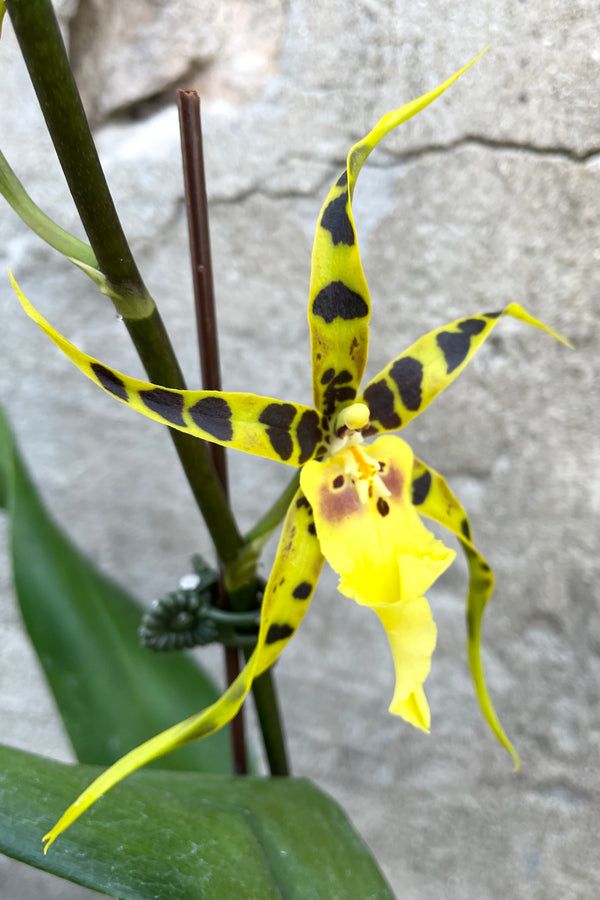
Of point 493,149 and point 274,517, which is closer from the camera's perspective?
point 274,517

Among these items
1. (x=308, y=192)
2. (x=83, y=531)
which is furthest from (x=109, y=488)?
(x=308, y=192)

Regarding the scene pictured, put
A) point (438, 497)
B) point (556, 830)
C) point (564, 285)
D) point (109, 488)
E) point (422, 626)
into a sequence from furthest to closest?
1. point (109, 488)
2. point (556, 830)
3. point (564, 285)
4. point (438, 497)
5. point (422, 626)

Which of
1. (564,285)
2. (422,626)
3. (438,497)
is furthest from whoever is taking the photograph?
(564,285)

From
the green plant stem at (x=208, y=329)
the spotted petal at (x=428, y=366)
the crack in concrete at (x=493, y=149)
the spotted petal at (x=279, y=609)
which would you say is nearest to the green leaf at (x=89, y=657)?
the green plant stem at (x=208, y=329)

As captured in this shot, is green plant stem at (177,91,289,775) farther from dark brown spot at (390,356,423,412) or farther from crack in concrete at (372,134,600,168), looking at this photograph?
crack in concrete at (372,134,600,168)

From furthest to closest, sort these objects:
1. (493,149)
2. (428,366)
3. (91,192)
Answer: (493,149), (428,366), (91,192)

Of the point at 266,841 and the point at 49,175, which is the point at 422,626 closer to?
the point at 266,841

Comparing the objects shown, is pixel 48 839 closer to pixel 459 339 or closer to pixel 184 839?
pixel 184 839

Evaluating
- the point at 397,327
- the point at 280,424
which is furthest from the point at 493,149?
the point at 280,424
